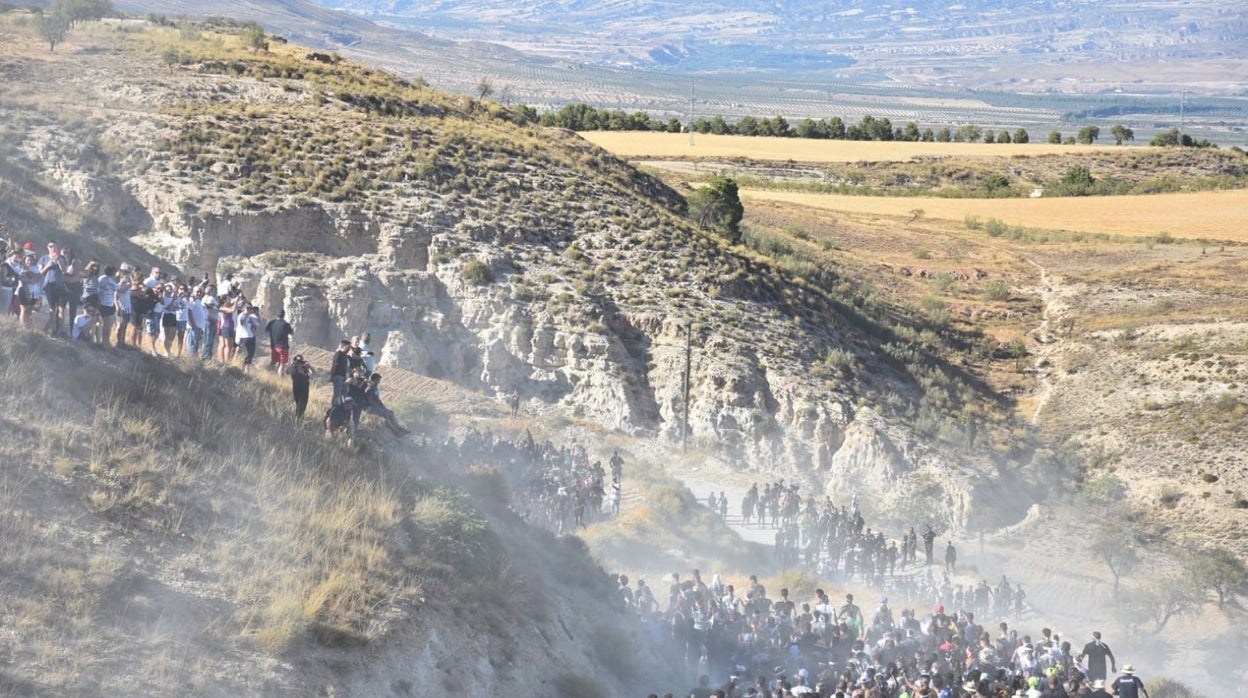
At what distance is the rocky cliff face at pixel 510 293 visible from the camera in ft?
128

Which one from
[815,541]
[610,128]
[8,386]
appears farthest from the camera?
[610,128]

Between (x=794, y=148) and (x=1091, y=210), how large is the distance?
27.7m

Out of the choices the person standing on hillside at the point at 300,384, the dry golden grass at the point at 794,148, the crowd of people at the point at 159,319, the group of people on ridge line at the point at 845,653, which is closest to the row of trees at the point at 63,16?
the crowd of people at the point at 159,319

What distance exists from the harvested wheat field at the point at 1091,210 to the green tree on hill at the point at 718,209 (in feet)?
62.2

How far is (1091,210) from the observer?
82.4m

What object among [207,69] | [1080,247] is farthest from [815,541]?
[1080,247]

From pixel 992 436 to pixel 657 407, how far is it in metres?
10.3

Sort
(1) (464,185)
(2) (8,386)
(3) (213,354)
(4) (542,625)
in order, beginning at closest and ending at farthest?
(2) (8,386) < (4) (542,625) < (3) (213,354) < (1) (464,185)

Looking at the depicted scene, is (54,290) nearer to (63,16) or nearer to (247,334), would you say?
(247,334)

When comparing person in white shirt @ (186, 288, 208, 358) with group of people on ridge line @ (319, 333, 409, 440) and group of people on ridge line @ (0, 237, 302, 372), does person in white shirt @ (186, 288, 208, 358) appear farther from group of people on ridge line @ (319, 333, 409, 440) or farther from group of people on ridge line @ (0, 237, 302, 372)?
group of people on ridge line @ (319, 333, 409, 440)

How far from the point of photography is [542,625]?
18.3 m

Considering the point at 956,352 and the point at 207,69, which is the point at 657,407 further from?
the point at 207,69

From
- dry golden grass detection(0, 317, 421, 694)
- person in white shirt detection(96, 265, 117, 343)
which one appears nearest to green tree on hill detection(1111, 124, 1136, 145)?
person in white shirt detection(96, 265, 117, 343)

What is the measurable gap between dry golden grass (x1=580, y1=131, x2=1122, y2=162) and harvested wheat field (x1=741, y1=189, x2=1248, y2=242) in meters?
13.2
